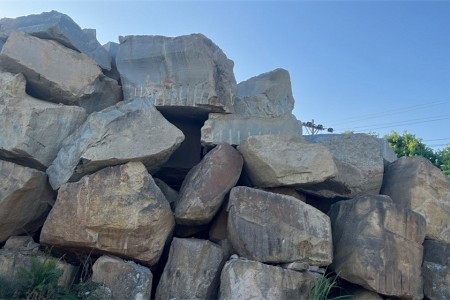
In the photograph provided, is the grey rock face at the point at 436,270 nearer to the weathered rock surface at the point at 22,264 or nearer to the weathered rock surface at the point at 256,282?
the weathered rock surface at the point at 256,282

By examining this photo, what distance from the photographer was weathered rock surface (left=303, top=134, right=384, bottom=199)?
5.22 m

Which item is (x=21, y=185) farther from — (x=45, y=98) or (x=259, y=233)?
(x=259, y=233)

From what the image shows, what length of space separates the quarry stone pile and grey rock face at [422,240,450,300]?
1 centimetres

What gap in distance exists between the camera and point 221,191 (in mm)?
4574

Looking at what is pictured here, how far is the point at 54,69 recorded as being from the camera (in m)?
5.13

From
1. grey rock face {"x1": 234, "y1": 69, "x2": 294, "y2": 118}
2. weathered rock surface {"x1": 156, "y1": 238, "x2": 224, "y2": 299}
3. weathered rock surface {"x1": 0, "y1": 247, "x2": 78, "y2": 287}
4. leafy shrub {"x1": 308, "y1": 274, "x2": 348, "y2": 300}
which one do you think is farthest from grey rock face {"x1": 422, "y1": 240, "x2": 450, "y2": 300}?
weathered rock surface {"x1": 0, "y1": 247, "x2": 78, "y2": 287}

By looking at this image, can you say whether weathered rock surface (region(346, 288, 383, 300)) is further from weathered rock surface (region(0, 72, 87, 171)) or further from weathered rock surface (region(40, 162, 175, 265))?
weathered rock surface (region(0, 72, 87, 171))

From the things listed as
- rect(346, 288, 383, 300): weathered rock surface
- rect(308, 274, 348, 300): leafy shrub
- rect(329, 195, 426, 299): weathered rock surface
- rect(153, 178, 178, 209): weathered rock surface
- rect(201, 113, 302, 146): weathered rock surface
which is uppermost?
rect(201, 113, 302, 146): weathered rock surface

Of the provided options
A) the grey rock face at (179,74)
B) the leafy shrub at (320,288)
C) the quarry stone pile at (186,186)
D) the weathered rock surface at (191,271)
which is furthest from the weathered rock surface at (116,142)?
the leafy shrub at (320,288)

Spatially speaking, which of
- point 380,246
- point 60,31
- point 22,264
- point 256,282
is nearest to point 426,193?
point 380,246

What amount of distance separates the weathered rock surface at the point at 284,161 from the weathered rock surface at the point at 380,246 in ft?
1.47

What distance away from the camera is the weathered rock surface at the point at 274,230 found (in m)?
4.31

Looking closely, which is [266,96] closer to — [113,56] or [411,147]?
[113,56]

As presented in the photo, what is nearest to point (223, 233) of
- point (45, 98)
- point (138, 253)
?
point (138, 253)
